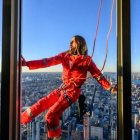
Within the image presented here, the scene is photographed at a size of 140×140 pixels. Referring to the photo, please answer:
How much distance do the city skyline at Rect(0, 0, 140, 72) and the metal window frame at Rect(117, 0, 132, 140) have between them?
43 mm

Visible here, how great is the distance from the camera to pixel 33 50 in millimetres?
1980

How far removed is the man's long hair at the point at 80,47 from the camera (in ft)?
6.41

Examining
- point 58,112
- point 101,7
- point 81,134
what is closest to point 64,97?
point 58,112

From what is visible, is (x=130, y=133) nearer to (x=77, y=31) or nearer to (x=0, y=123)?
(x=77, y=31)

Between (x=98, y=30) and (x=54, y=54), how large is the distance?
39 cm

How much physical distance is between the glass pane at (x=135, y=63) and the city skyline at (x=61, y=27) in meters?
0.02

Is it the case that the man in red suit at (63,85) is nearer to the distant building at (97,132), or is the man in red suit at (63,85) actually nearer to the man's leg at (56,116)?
the man's leg at (56,116)

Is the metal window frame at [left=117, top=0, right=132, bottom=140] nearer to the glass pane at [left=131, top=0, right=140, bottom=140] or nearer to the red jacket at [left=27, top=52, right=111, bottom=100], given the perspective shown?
the glass pane at [left=131, top=0, right=140, bottom=140]

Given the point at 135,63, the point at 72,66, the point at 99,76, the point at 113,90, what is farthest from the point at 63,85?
the point at 135,63

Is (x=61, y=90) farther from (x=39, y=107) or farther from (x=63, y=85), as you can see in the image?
(x=39, y=107)

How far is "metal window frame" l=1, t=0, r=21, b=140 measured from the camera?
1.94 metres

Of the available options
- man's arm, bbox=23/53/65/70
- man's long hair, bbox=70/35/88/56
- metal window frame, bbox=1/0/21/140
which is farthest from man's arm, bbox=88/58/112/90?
metal window frame, bbox=1/0/21/140

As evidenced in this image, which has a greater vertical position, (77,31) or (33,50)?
(77,31)

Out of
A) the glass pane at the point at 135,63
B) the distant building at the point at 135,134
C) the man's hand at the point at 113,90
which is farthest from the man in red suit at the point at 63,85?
the distant building at the point at 135,134
